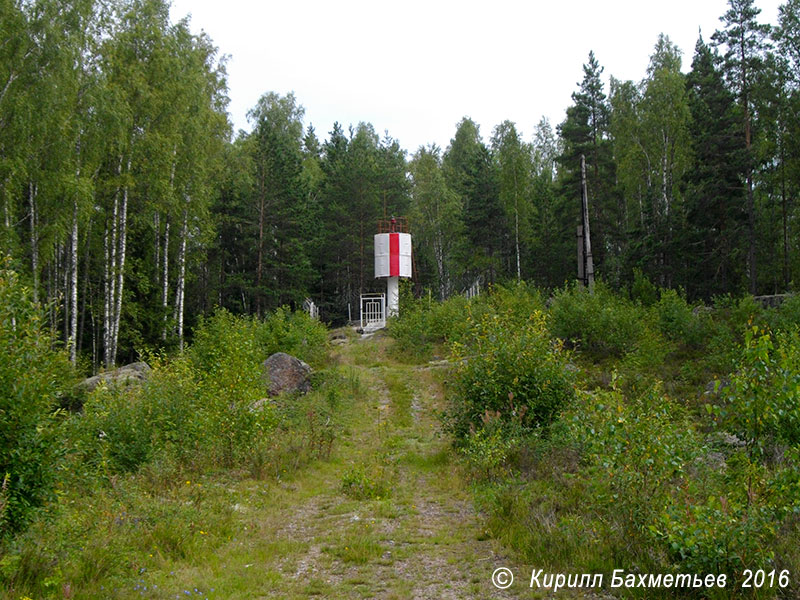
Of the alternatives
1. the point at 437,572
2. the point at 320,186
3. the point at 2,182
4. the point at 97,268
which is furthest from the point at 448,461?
the point at 320,186

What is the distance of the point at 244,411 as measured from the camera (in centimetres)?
880

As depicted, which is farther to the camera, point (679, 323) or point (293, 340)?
point (293, 340)

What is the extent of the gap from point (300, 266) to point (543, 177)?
18.6m

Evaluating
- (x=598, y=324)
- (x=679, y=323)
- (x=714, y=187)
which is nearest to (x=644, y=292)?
(x=714, y=187)

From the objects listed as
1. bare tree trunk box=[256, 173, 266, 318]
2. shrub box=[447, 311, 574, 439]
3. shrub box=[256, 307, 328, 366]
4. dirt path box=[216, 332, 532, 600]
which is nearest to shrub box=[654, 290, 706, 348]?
shrub box=[447, 311, 574, 439]

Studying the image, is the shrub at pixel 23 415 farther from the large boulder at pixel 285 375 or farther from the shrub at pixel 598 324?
the shrub at pixel 598 324

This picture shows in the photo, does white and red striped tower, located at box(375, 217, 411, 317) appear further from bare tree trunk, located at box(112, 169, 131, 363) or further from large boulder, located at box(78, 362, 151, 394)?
large boulder, located at box(78, 362, 151, 394)

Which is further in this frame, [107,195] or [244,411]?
[107,195]

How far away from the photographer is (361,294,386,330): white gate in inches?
1040

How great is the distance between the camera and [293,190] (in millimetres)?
31859

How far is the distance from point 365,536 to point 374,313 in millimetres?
22231

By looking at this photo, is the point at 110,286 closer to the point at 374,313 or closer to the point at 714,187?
the point at 374,313

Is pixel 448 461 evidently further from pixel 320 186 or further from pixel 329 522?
pixel 320 186

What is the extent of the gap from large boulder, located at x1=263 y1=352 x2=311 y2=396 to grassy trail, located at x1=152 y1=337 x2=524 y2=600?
342 cm
